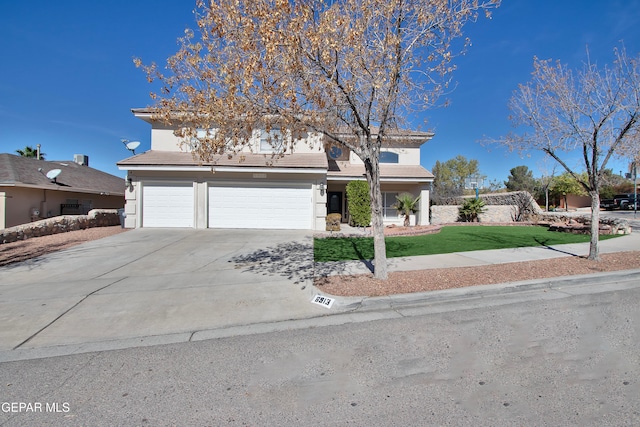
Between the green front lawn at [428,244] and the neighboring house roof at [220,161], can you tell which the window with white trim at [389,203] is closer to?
the neighboring house roof at [220,161]

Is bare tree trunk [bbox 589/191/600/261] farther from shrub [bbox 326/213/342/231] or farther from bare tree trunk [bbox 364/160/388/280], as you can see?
shrub [bbox 326/213/342/231]

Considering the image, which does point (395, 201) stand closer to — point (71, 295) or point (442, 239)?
point (442, 239)

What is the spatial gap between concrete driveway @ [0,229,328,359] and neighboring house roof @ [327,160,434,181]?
272 inches

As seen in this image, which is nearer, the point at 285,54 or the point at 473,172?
the point at 285,54

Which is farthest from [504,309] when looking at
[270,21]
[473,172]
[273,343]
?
[473,172]

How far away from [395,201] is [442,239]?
20.9 feet

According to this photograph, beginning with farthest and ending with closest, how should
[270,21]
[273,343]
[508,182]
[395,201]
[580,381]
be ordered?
[508,182]
[395,201]
[270,21]
[273,343]
[580,381]

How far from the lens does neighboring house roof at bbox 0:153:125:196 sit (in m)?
15.2

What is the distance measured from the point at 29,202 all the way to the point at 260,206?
11900 mm

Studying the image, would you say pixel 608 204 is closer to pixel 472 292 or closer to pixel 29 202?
pixel 472 292

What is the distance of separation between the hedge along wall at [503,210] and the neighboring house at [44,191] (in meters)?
21.0

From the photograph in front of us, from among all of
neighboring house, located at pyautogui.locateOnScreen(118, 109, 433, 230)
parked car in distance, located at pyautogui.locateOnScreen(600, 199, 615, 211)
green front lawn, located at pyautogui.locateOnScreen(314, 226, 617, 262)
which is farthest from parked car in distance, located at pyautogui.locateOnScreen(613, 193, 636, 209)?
neighboring house, located at pyautogui.locateOnScreen(118, 109, 433, 230)

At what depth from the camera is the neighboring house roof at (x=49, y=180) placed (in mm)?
15211

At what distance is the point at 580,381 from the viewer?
301cm
